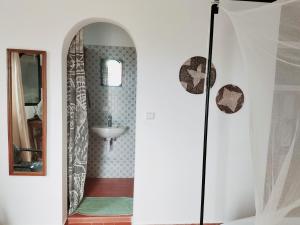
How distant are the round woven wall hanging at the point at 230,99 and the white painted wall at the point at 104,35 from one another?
71.9 inches

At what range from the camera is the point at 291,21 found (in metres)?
1.32

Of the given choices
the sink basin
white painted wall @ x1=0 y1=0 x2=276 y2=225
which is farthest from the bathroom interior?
white painted wall @ x1=0 y1=0 x2=276 y2=225

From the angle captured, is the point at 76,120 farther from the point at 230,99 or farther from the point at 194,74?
the point at 230,99

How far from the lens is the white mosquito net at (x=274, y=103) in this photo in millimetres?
1334

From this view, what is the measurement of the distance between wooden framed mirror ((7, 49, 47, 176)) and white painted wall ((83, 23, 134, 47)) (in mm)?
1383

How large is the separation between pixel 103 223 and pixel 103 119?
160 centimetres

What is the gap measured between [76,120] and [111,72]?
1192 mm

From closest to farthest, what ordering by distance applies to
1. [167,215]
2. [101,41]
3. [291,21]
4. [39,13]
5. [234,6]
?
1. [291,21]
2. [39,13]
3. [234,6]
4. [167,215]
5. [101,41]

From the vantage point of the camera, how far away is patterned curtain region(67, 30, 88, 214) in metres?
2.53

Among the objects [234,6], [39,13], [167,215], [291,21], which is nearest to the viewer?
[291,21]

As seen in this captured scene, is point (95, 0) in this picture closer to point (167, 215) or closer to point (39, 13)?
point (39, 13)

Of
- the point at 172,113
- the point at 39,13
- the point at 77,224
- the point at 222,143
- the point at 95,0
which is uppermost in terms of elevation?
the point at 95,0

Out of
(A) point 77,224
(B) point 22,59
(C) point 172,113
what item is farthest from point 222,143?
(B) point 22,59

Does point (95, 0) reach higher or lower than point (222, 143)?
higher
